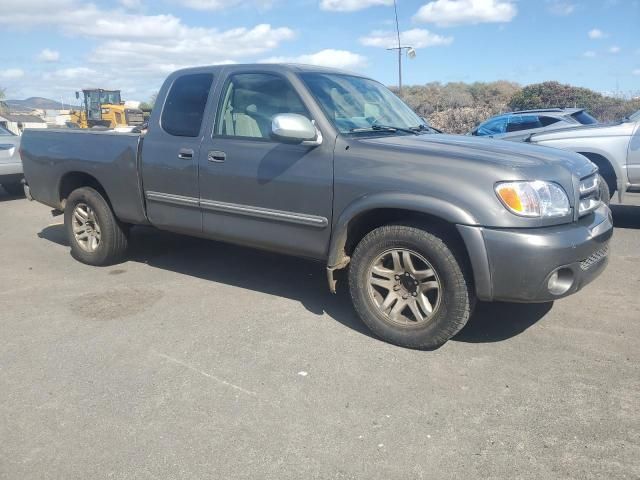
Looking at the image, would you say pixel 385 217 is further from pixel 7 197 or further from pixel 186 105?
pixel 7 197

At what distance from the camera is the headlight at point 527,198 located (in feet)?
11.1

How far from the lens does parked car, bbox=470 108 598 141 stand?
32.7 ft

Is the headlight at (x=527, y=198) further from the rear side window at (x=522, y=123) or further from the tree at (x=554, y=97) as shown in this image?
the tree at (x=554, y=97)

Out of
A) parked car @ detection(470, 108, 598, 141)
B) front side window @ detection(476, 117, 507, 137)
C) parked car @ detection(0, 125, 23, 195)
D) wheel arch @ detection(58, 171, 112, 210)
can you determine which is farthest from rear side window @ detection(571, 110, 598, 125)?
parked car @ detection(0, 125, 23, 195)

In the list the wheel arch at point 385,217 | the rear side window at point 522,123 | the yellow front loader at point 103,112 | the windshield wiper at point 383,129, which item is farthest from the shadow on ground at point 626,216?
the yellow front loader at point 103,112

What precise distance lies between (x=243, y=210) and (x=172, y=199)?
825mm

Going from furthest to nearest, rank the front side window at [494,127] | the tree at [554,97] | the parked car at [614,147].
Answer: the tree at [554,97]
the front side window at [494,127]
the parked car at [614,147]

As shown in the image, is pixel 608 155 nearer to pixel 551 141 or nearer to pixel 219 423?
pixel 551 141

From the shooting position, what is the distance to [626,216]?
27.3ft

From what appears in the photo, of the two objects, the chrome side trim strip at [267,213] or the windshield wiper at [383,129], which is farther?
the windshield wiper at [383,129]

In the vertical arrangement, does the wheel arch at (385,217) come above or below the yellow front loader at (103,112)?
below

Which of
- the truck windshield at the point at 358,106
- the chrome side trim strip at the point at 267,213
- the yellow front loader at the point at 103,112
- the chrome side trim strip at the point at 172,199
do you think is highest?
the yellow front loader at the point at 103,112

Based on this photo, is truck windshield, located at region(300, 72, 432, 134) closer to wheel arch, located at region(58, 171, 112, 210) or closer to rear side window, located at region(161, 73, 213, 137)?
rear side window, located at region(161, 73, 213, 137)

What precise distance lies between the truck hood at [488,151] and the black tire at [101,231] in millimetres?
2950
